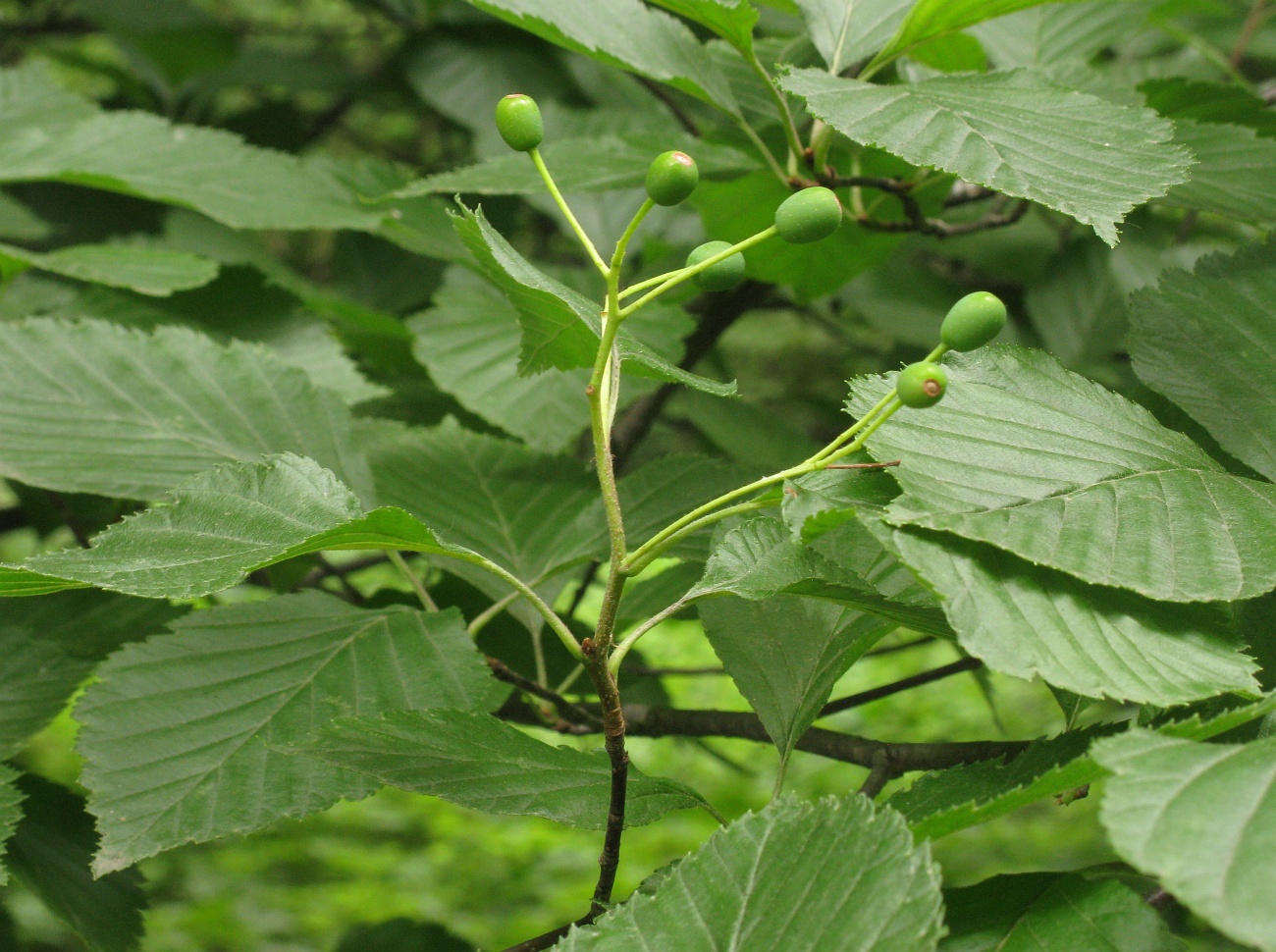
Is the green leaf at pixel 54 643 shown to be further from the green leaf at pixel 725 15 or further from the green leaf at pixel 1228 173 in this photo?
the green leaf at pixel 1228 173

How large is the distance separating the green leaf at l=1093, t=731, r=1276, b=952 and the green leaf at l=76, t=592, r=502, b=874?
41 cm

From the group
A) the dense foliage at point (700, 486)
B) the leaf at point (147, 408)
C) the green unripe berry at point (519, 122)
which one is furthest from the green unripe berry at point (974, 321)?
the leaf at point (147, 408)

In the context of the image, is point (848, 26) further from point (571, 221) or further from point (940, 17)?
point (571, 221)

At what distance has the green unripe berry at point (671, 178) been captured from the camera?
502mm

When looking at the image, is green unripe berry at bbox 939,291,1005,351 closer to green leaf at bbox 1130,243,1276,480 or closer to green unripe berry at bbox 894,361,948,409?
green unripe berry at bbox 894,361,948,409

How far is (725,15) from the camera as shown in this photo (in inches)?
31.2

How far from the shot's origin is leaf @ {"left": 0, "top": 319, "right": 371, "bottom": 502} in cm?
82

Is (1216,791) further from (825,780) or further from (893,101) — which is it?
(825,780)

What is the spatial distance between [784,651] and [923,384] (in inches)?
10.8

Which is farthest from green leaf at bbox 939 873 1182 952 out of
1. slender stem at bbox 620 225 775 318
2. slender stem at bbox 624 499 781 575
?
slender stem at bbox 620 225 775 318

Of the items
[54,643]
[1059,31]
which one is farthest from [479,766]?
[1059,31]

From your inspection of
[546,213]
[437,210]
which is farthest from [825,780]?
[437,210]

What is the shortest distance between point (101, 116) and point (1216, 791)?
1350mm

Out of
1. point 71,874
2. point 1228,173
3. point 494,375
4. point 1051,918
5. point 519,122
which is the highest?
point 519,122
